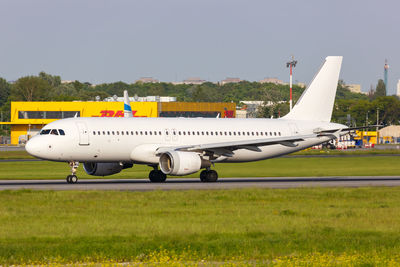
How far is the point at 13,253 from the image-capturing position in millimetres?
18016

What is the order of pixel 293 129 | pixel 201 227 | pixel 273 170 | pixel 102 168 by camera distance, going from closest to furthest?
pixel 201 227 → pixel 102 168 → pixel 293 129 → pixel 273 170

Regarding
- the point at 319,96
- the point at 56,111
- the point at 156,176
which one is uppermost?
the point at 56,111

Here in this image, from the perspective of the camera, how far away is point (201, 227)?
22891 mm

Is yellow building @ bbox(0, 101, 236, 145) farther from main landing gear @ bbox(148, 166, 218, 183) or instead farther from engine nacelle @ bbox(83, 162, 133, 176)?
main landing gear @ bbox(148, 166, 218, 183)

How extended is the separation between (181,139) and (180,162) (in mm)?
4486

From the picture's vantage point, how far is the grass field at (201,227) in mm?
17703

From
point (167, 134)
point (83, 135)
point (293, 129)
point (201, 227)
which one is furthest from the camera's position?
point (293, 129)

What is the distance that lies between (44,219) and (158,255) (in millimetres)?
8561

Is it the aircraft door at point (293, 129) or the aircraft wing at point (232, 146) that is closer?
the aircraft wing at point (232, 146)

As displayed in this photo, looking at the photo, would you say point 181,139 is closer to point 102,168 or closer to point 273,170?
point 102,168

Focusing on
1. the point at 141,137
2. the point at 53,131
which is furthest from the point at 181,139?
the point at 53,131

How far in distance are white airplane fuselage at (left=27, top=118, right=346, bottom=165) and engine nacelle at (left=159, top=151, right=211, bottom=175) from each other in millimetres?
1274

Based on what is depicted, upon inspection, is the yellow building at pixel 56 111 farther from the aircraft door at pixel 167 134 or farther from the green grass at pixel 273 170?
the aircraft door at pixel 167 134

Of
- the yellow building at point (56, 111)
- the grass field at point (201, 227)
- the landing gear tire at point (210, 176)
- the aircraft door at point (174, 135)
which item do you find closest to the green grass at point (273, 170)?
the aircraft door at point (174, 135)
